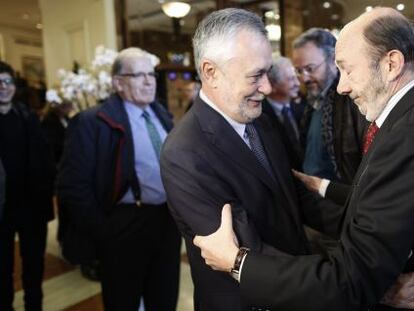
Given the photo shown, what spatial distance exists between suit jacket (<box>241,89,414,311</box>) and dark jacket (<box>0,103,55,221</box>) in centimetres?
197

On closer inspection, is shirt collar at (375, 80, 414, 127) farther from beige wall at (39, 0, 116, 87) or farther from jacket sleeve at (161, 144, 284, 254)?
beige wall at (39, 0, 116, 87)

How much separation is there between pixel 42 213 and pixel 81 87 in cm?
110

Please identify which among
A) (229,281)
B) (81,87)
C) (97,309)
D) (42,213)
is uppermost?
(81,87)

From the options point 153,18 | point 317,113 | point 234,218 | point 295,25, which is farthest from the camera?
point 153,18

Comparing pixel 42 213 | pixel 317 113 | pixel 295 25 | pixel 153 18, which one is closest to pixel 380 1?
pixel 317 113

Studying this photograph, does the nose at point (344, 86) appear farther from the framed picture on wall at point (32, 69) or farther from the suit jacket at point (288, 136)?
the framed picture on wall at point (32, 69)

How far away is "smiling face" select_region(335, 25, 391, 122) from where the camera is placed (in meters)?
0.96

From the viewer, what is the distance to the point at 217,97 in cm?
121

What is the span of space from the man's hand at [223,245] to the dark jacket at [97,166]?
114 cm

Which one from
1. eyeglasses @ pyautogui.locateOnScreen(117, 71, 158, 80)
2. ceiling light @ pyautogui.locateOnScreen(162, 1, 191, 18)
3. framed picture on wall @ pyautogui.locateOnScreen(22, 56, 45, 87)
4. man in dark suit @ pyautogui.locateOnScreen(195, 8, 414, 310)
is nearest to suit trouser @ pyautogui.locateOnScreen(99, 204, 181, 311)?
eyeglasses @ pyautogui.locateOnScreen(117, 71, 158, 80)

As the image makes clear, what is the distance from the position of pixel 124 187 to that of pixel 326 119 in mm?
1136

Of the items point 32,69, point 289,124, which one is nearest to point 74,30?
point 289,124

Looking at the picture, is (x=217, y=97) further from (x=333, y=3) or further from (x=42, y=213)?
(x=333, y=3)

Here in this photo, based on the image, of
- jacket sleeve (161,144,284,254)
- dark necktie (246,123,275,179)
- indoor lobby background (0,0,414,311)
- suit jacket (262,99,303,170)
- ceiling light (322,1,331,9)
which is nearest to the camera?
jacket sleeve (161,144,284,254)
